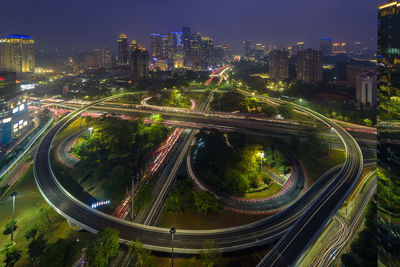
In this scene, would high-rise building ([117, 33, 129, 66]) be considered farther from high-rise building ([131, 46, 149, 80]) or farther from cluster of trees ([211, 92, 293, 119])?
cluster of trees ([211, 92, 293, 119])

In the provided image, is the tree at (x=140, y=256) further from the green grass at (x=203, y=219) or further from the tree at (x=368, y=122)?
the tree at (x=368, y=122)

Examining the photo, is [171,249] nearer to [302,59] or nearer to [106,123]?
[106,123]

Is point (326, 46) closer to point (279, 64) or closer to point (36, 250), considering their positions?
point (279, 64)

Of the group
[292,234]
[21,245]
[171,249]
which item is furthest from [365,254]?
[21,245]

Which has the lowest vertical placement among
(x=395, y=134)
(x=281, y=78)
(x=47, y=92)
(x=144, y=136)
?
(x=144, y=136)

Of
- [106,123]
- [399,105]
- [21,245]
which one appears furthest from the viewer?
[106,123]

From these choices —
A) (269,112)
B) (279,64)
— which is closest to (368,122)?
(269,112)

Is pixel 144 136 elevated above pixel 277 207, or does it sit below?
above
